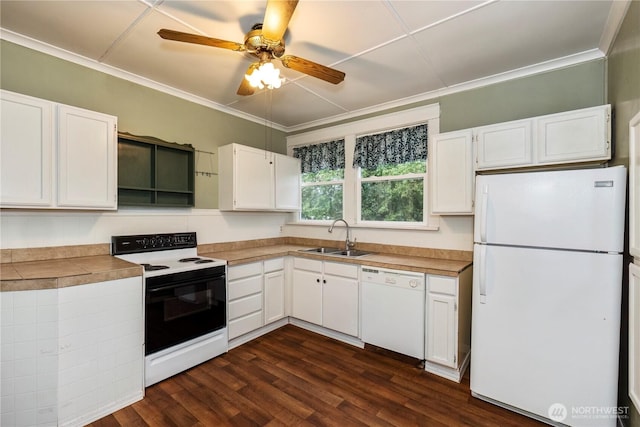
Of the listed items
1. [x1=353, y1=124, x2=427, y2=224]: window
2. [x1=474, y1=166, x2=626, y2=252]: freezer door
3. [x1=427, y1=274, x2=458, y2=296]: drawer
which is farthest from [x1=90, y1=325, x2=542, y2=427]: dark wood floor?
[x1=353, y1=124, x2=427, y2=224]: window

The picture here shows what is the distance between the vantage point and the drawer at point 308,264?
3162 mm

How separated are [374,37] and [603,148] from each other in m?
1.75

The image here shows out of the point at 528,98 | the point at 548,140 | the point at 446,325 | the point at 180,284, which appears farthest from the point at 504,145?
the point at 180,284

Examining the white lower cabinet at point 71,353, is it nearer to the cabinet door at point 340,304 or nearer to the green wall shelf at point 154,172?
the green wall shelf at point 154,172

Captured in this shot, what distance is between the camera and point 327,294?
121 inches

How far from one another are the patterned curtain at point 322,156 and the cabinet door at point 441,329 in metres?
2.03

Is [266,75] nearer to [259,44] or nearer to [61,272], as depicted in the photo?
[259,44]

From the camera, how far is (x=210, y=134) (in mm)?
3357

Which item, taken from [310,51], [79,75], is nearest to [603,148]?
[310,51]

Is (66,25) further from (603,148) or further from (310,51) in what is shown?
(603,148)

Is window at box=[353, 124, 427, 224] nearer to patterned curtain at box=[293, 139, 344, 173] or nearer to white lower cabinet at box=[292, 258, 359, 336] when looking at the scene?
patterned curtain at box=[293, 139, 344, 173]

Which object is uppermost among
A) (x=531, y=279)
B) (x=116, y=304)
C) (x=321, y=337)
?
(x=531, y=279)

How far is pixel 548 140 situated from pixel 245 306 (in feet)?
9.81

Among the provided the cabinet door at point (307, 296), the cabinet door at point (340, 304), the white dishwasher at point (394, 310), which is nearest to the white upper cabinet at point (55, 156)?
the cabinet door at point (307, 296)
